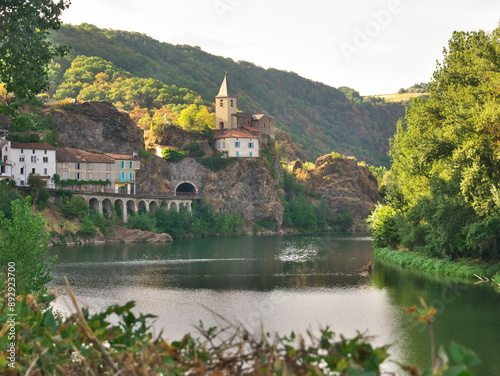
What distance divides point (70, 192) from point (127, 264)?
39.1m

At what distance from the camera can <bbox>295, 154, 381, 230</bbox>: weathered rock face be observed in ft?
448

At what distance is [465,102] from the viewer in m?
45.5

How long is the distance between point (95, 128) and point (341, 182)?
50149 mm

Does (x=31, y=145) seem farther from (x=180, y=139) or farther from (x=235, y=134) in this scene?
(x=235, y=134)

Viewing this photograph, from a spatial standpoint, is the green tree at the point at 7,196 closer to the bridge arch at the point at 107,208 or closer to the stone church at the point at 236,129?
the bridge arch at the point at 107,208

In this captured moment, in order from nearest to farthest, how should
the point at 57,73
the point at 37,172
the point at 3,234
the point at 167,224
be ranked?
the point at 3,234, the point at 37,172, the point at 167,224, the point at 57,73

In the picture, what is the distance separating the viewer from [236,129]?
129 m

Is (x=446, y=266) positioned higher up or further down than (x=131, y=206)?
further down

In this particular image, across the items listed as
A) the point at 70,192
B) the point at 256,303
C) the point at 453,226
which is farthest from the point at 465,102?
the point at 70,192

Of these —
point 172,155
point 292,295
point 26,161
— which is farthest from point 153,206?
point 292,295

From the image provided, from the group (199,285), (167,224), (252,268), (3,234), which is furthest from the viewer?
(167,224)

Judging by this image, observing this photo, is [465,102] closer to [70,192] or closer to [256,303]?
[256,303]

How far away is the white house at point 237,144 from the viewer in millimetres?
124438

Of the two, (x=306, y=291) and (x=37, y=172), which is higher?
(x=37, y=172)
